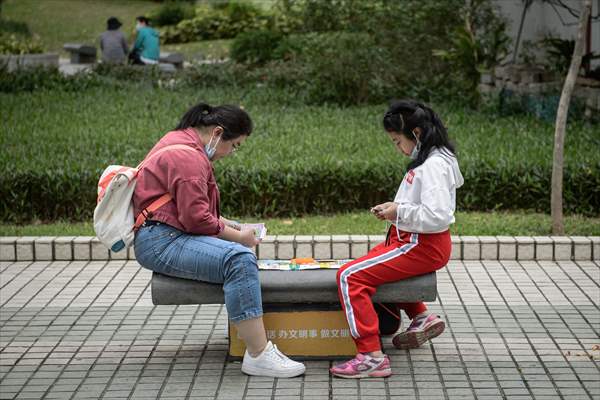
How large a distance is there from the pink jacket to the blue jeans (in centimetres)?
7

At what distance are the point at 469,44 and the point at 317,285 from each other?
1014cm

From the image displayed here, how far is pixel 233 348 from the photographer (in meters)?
5.88

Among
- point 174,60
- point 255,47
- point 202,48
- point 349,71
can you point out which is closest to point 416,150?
point 349,71

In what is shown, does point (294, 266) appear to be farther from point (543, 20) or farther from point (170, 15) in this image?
point (170, 15)

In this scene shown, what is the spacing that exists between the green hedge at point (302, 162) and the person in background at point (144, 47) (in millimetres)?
6567

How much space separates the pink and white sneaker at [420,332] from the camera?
5965mm

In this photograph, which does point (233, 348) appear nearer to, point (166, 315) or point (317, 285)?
point (317, 285)

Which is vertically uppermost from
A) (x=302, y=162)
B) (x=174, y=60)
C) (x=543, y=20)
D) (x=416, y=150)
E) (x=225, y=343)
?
(x=543, y=20)

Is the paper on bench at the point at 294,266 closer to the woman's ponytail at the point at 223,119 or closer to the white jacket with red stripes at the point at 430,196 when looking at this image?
the white jacket with red stripes at the point at 430,196

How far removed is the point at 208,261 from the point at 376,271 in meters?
0.92

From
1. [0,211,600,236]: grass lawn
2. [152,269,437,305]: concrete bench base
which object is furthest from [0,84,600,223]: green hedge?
[152,269,437,305]: concrete bench base

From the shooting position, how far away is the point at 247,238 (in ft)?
19.0

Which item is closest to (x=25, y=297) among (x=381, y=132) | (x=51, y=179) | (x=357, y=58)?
(x=51, y=179)

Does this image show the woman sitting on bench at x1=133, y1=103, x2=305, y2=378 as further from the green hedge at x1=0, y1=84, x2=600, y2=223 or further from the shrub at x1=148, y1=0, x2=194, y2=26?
the shrub at x1=148, y1=0, x2=194, y2=26
